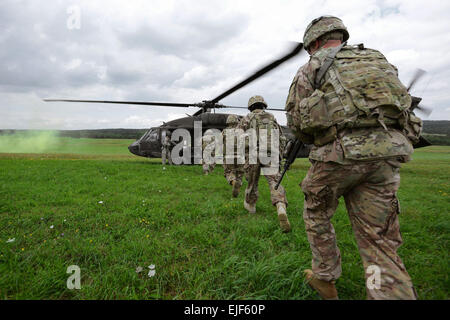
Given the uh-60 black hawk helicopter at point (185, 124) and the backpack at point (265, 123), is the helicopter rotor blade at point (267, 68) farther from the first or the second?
the backpack at point (265, 123)

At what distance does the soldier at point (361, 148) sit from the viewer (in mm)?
1455

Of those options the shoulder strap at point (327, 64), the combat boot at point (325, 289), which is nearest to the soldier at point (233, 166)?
the combat boot at point (325, 289)

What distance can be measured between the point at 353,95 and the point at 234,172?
15.1 feet

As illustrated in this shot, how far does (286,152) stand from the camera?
277cm

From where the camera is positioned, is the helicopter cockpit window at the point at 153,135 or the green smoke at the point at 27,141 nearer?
the helicopter cockpit window at the point at 153,135

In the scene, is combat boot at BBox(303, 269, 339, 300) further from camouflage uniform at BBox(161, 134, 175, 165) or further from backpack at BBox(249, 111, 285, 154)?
camouflage uniform at BBox(161, 134, 175, 165)

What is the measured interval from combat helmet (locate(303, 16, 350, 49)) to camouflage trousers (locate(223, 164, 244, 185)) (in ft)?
12.3

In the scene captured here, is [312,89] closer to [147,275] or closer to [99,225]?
[147,275]

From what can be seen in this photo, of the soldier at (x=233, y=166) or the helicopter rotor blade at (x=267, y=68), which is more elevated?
the helicopter rotor blade at (x=267, y=68)

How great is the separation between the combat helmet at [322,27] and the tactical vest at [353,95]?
0.26 metres

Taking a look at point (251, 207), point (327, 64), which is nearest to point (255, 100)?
point (251, 207)
